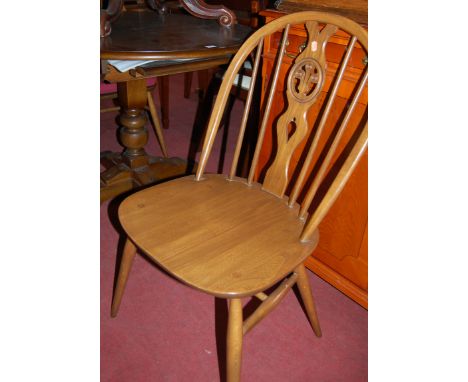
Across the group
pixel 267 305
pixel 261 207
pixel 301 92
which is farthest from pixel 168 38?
pixel 267 305

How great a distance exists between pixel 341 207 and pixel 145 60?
2.57 feet

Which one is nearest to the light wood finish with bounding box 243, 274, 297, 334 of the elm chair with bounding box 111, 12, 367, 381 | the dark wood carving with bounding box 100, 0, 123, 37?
the elm chair with bounding box 111, 12, 367, 381

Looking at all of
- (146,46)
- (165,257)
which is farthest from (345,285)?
(146,46)

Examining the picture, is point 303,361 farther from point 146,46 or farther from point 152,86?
point 152,86

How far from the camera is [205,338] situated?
1.29 metres

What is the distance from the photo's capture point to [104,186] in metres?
1.91

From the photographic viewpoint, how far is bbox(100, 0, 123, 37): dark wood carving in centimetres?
129

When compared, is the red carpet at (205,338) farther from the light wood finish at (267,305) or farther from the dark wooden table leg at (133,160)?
the dark wooden table leg at (133,160)

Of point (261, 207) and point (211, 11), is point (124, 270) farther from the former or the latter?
point (211, 11)

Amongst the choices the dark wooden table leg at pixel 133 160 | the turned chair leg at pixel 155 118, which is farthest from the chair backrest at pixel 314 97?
the turned chair leg at pixel 155 118

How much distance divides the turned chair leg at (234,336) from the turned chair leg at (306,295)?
277 millimetres

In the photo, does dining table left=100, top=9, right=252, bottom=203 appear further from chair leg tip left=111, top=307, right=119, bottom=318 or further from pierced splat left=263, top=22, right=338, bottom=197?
chair leg tip left=111, top=307, right=119, bottom=318

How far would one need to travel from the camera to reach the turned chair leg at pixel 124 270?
3.66ft

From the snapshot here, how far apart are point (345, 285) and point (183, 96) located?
103 inches
